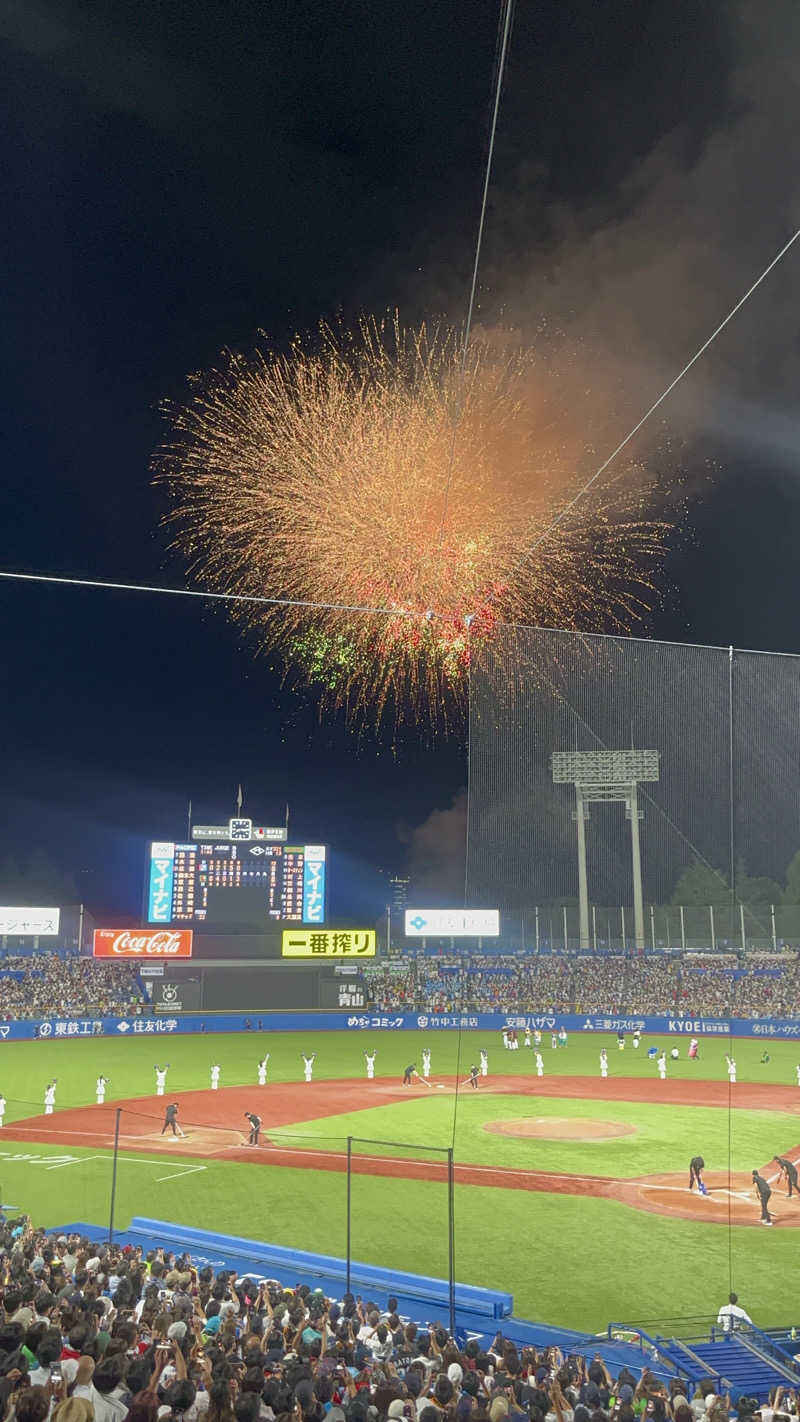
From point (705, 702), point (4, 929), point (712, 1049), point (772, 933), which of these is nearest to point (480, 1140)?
point (705, 702)

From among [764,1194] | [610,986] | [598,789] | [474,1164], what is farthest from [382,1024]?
[764,1194]

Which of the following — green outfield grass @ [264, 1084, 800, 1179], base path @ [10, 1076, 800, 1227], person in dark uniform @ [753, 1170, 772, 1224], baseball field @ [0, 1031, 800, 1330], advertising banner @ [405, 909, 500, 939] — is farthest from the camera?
advertising banner @ [405, 909, 500, 939]

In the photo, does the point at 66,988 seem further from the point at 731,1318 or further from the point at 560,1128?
the point at 731,1318

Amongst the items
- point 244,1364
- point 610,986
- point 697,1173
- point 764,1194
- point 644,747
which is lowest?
point 697,1173

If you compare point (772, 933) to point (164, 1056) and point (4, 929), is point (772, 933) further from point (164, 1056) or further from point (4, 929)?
point (4, 929)

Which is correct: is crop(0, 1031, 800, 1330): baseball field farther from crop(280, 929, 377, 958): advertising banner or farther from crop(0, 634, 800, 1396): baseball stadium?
crop(280, 929, 377, 958): advertising banner

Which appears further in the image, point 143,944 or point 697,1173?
point 143,944

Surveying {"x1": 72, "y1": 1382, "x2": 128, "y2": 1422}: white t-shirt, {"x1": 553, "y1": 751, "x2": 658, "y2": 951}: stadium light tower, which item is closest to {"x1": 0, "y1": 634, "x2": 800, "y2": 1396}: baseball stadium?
{"x1": 553, "y1": 751, "x2": 658, "y2": 951}: stadium light tower
